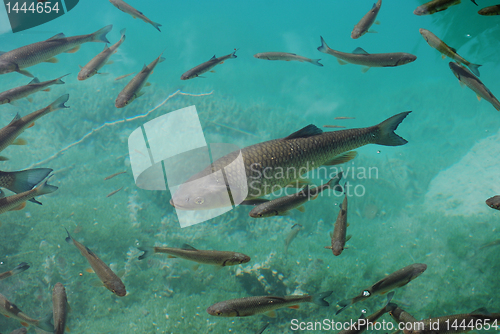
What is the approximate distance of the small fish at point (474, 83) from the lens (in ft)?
8.82

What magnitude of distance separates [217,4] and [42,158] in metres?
50.7

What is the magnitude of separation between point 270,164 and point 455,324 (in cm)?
228

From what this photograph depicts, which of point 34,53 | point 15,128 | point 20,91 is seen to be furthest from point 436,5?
point 20,91

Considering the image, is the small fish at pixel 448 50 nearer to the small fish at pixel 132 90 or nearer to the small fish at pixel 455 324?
the small fish at pixel 455 324

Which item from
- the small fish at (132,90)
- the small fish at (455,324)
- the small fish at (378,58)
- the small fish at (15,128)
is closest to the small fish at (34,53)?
the small fish at (15,128)

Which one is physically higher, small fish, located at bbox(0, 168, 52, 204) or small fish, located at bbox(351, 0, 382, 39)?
small fish, located at bbox(351, 0, 382, 39)

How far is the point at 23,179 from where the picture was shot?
8.50ft

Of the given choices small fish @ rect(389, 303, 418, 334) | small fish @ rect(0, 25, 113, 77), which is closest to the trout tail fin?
small fish @ rect(389, 303, 418, 334)

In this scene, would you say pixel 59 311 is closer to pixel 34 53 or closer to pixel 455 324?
pixel 34 53

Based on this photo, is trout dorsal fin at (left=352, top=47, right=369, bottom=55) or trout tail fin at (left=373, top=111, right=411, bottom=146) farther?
trout dorsal fin at (left=352, top=47, right=369, bottom=55)

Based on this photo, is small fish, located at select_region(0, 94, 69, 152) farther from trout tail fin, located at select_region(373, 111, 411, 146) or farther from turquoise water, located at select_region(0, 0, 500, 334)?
trout tail fin, located at select_region(373, 111, 411, 146)

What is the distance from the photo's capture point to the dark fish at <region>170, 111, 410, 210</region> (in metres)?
2.33

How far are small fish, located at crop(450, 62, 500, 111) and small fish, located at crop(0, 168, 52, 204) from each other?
475cm

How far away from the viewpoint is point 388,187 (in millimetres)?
11219
